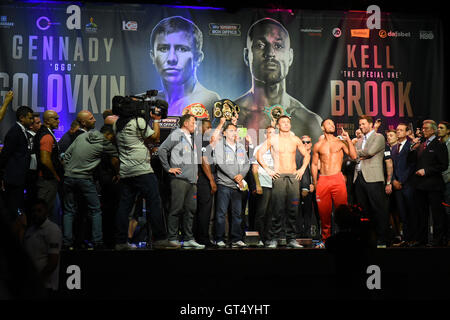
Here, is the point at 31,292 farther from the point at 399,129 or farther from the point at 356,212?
the point at 399,129

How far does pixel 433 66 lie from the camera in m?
8.38

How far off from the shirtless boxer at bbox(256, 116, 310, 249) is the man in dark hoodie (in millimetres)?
2027

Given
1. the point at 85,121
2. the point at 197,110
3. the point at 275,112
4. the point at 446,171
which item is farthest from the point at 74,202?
the point at 446,171

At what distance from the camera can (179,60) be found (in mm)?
8078

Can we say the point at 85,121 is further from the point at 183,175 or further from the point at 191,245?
the point at 191,245

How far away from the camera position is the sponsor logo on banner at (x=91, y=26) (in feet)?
25.8

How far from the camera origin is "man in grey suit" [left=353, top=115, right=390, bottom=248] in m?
6.34

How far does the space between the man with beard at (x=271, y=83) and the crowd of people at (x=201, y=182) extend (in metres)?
1.05

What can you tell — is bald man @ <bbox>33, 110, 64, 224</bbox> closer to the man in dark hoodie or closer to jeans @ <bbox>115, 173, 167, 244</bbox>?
the man in dark hoodie

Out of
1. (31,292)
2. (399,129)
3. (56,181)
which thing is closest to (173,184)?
(56,181)

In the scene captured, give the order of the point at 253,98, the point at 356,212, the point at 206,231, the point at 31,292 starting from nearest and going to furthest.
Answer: the point at 31,292
the point at 356,212
the point at 206,231
the point at 253,98

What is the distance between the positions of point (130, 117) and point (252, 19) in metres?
3.59

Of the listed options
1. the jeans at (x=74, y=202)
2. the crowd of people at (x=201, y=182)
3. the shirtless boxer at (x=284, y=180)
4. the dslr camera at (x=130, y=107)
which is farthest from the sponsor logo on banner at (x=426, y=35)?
the jeans at (x=74, y=202)

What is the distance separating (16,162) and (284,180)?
10.3 ft
